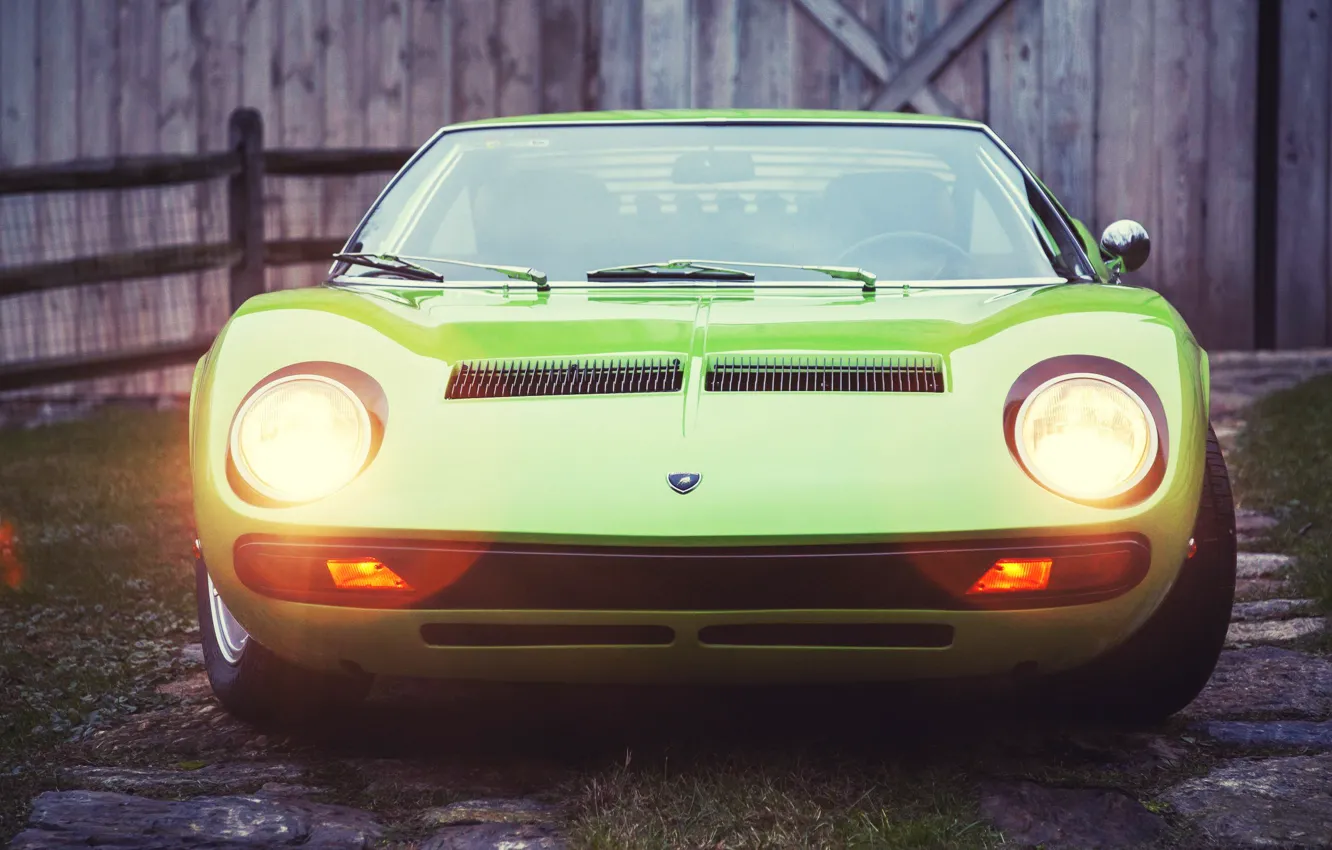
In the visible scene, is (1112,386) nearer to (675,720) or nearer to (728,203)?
(675,720)

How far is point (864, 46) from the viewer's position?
827 centimetres

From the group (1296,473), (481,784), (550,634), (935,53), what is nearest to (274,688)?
(481,784)

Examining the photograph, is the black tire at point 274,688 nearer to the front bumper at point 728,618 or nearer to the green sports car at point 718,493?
the green sports car at point 718,493

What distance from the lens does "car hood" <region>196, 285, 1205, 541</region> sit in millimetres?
2279

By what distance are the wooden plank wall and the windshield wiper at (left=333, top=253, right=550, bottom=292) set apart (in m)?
5.28

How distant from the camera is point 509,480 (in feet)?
7.61

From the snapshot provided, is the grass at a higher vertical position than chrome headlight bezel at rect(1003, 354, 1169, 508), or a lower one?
lower

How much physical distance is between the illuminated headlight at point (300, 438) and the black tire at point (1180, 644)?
1.31 m

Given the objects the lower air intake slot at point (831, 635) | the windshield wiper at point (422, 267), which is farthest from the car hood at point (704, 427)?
the windshield wiper at point (422, 267)

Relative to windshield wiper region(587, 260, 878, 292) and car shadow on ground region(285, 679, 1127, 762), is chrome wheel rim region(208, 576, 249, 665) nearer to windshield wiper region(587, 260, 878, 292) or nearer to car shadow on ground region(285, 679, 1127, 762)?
car shadow on ground region(285, 679, 1127, 762)

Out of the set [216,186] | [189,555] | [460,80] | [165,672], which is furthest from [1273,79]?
[165,672]

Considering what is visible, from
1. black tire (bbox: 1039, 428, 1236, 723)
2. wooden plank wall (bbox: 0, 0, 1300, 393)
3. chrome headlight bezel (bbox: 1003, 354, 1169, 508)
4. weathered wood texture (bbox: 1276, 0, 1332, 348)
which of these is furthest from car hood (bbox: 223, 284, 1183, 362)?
weathered wood texture (bbox: 1276, 0, 1332, 348)

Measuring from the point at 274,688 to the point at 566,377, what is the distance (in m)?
0.84

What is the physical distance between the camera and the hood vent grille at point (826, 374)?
2432mm
